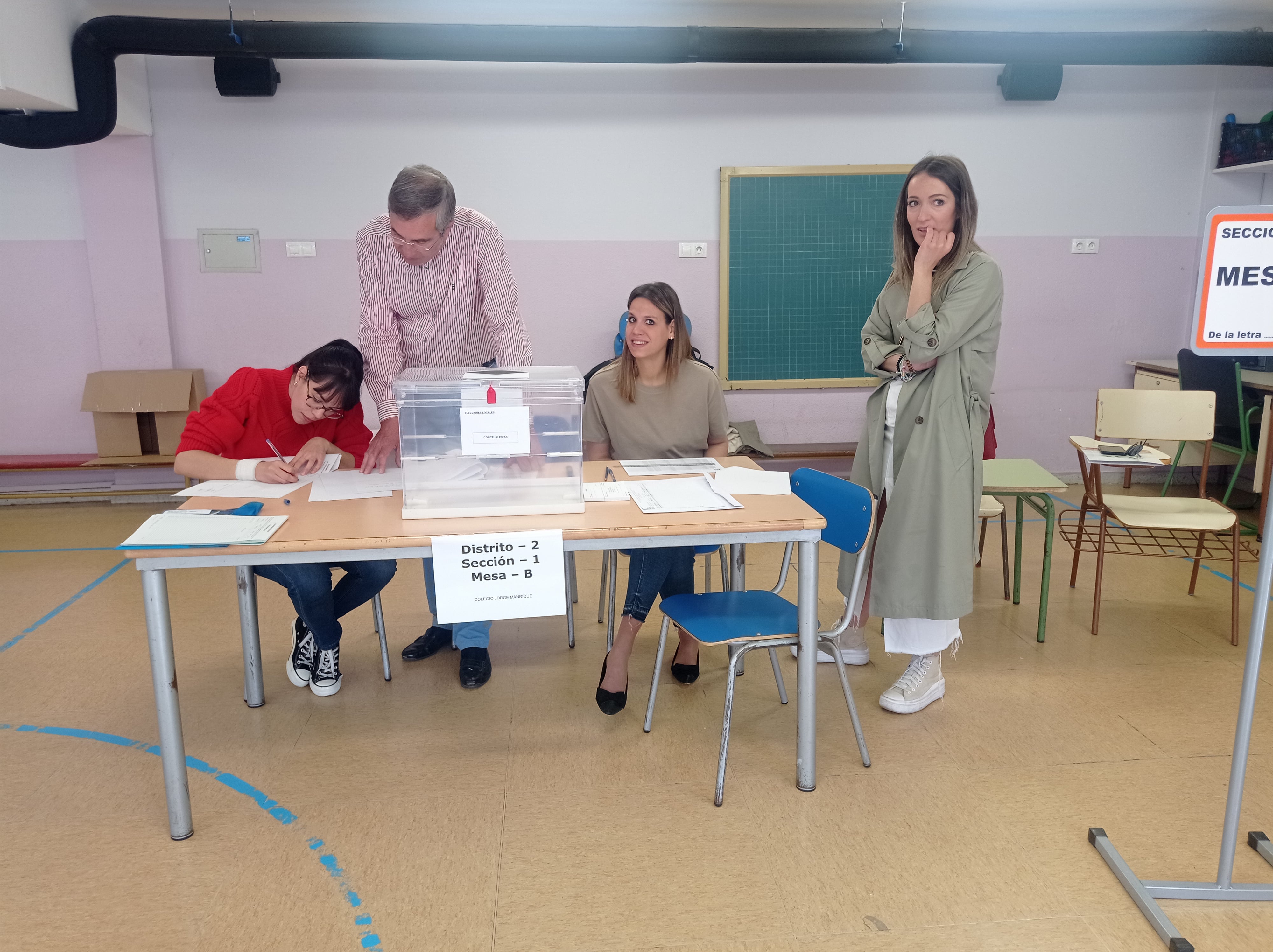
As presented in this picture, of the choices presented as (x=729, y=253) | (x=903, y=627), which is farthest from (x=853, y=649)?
(x=729, y=253)

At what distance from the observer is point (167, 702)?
6.44 ft

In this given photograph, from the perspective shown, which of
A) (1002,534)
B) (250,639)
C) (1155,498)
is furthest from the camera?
(1002,534)

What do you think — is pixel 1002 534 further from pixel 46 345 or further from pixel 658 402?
pixel 46 345

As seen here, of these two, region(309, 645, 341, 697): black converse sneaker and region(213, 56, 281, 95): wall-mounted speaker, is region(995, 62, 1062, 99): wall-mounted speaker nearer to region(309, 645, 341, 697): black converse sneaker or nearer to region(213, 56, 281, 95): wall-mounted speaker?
region(213, 56, 281, 95): wall-mounted speaker

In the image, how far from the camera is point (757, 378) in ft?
17.3

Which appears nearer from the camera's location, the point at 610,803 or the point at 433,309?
the point at 610,803

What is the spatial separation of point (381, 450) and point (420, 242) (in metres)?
0.58

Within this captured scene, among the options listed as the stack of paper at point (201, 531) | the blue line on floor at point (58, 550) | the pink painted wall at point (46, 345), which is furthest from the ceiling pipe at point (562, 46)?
the stack of paper at point (201, 531)

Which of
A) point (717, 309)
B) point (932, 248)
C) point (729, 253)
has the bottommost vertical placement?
point (717, 309)

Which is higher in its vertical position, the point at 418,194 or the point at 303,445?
the point at 418,194

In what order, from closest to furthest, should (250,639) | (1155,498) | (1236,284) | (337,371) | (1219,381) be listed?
(1236,284) → (337,371) → (250,639) → (1155,498) → (1219,381)

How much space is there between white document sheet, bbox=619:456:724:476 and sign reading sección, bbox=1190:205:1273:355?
4.11 feet

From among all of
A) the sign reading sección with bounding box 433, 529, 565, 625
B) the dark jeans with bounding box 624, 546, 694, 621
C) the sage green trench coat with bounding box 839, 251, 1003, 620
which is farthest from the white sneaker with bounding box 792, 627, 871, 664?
the sign reading sección with bounding box 433, 529, 565, 625

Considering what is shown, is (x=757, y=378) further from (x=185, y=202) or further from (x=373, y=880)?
(x=373, y=880)
